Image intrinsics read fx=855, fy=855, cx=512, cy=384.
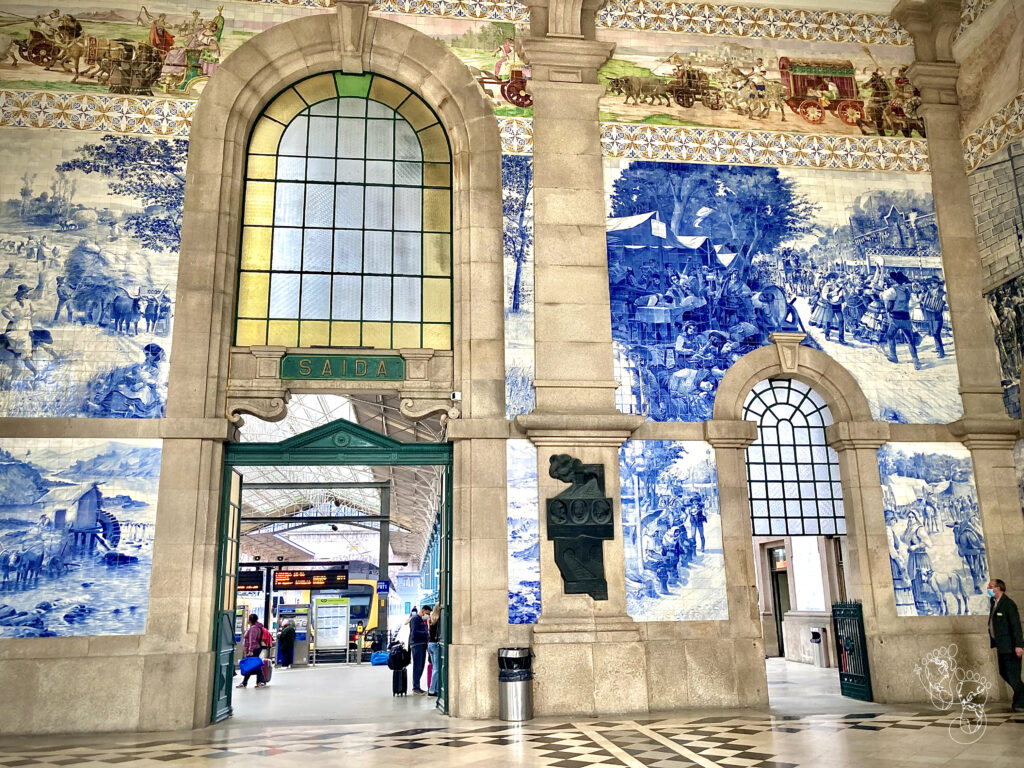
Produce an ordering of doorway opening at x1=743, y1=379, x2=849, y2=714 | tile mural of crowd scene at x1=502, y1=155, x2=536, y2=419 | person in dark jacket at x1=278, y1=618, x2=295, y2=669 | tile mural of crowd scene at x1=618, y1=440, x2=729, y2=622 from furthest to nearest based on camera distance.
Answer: person in dark jacket at x1=278, y1=618, x2=295, y2=669
doorway opening at x1=743, y1=379, x2=849, y2=714
tile mural of crowd scene at x1=502, y1=155, x2=536, y2=419
tile mural of crowd scene at x1=618, y1=440, x2=729, y2=622

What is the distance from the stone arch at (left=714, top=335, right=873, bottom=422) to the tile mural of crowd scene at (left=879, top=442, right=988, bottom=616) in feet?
2.80

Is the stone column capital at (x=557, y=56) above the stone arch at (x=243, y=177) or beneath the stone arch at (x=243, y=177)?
above

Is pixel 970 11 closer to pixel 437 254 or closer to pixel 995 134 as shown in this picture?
pixel 995 134

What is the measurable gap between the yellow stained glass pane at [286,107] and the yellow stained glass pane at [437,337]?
4185mm

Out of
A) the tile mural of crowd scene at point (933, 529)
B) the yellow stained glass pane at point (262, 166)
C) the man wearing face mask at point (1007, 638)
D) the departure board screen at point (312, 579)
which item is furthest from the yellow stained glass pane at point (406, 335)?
the departure board screen at point (312, 579)

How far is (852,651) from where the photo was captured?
13008 mm

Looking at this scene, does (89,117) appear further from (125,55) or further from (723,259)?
(723,259)

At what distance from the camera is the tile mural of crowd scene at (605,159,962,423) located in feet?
43.8

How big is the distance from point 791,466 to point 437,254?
21.9 feet

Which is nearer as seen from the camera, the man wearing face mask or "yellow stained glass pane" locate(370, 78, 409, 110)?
the man wearing face mask

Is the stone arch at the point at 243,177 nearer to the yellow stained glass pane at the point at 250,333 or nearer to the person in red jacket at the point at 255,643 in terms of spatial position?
the yellow stained glass pane at the point at 250,333

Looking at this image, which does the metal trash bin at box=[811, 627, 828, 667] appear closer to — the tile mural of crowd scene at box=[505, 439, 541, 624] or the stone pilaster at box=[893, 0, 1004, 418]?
the stone pilaster at box=[893, 0, 1004, 418]

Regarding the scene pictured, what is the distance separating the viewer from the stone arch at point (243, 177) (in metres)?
12.5

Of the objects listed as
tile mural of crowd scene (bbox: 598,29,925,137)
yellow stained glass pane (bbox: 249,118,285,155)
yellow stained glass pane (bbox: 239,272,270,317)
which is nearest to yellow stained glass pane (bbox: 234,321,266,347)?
yellow stained glass pane (bbox: 239,272,270,317)
